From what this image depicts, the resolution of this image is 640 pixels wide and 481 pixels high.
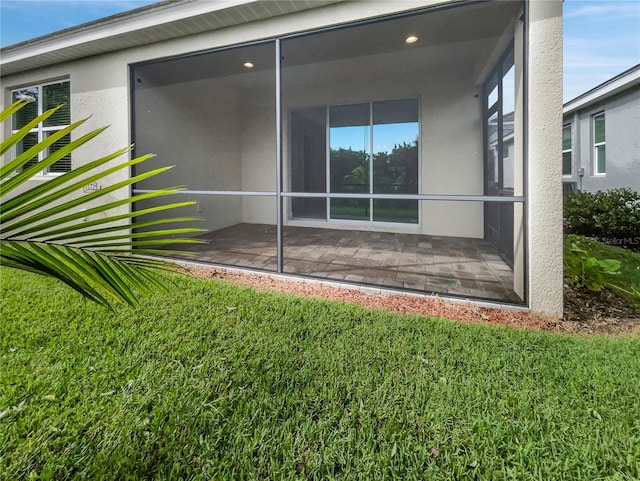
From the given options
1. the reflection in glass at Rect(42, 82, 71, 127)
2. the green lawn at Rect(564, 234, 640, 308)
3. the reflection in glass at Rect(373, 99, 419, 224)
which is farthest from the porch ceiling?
the green lawn at Rect(564, 234, 640, 308)

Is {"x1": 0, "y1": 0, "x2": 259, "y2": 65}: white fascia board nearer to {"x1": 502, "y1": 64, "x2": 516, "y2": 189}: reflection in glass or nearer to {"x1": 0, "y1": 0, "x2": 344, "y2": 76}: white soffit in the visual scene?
{"x1": 0, "y1": 0, "x2": 344, "y2": 76}: white soffit

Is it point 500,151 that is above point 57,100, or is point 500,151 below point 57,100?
below

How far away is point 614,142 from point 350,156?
660 centimetres

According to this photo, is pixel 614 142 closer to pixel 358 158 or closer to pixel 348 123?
pixel 358 158

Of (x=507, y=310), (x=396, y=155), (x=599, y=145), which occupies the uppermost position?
(x=599, y=145)

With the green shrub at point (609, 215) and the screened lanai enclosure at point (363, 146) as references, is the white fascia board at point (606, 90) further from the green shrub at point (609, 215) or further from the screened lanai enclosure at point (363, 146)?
the screened lanai enclosure at point (363, 146)

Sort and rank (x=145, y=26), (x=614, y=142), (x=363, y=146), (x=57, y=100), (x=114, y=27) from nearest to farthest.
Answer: (x=145, y=26) → (x=114, y=27) → (x=57, y=100) → (x=363, y=146) → (x=614, y=142)

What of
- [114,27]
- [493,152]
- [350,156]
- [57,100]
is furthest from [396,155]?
[57,100]

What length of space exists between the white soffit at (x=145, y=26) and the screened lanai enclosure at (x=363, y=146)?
338 mm

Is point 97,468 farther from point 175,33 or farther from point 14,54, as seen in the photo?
point 14,54

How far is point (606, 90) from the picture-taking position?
25.8 feet

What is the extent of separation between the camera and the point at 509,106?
413 cm

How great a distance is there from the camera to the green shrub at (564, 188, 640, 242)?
20.1ft

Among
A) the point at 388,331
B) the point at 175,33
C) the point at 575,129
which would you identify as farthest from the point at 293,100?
the point at 575,129
